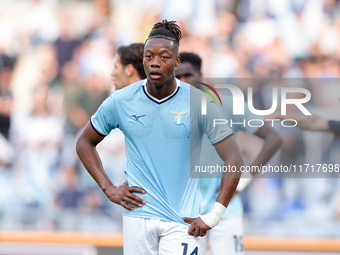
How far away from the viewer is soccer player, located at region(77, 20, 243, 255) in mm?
3129

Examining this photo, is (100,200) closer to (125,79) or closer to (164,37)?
(125,79)

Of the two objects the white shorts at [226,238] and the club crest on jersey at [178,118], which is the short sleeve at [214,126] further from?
the white shorts at [226,238]

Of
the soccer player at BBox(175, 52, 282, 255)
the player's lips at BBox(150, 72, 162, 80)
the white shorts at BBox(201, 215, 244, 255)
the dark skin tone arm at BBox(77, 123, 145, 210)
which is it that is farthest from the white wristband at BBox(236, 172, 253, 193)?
the player's lips at BBox(150, 72, 162, 80)

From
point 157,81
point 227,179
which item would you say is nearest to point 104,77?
point 157,81

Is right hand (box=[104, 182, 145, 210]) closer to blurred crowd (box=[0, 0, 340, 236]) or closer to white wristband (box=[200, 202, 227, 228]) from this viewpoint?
white wristband (box=[200, 202, 227, 228])

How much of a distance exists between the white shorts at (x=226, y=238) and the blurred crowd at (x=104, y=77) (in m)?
2.84

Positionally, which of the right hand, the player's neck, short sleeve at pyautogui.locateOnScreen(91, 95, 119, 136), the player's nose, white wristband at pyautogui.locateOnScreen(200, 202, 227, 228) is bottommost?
white wristband at pyautogui.locateOnScreen(200, 202, 227, 228)

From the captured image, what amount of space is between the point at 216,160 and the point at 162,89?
122 cm

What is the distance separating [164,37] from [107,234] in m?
4.38

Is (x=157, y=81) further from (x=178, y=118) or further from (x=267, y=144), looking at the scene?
(x=267, y=144)

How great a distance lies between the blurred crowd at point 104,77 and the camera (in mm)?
7215

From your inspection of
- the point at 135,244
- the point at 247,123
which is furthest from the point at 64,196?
the point at 135,244

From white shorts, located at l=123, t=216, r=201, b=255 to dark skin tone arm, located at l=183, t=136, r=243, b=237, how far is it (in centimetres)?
8

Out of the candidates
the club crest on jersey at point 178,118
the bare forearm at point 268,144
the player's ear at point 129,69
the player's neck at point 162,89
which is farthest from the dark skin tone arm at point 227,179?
the player's ear at point 129,69
